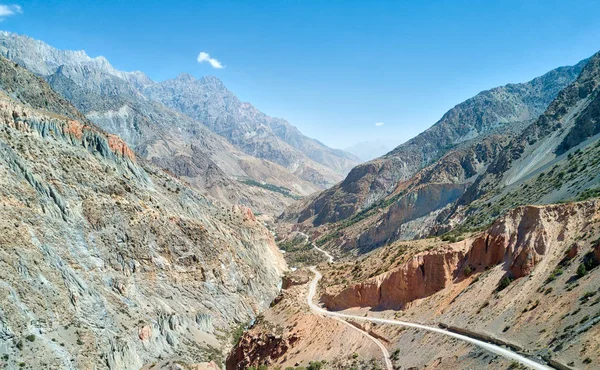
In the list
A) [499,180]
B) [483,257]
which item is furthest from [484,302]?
[499,180]

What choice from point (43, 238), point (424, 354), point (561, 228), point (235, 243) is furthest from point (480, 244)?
point (235, 243)

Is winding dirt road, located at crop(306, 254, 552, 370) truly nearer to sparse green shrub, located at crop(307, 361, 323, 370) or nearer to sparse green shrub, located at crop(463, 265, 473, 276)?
sparse green shrub, located at crop(307, 361, 323, 370)

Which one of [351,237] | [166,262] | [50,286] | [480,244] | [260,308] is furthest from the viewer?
[351,237]

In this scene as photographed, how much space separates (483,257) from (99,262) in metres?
44.9

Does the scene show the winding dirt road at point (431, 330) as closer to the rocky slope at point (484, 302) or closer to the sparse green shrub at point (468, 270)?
the rocky slope at point (484, 302)

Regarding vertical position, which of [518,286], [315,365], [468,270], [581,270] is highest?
[468,270]

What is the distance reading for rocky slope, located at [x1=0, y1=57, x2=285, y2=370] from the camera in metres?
41.4

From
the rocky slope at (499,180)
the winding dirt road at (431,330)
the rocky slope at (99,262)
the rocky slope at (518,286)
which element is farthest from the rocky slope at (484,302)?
the rocky slope at (499,180)

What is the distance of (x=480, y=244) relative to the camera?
38.8m

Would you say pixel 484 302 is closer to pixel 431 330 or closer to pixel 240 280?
pixel 431 330

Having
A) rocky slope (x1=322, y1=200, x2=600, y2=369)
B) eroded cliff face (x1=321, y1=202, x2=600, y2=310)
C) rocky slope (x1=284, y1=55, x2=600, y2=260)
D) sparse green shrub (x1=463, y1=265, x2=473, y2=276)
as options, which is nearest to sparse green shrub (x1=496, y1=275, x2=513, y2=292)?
rocky slope (x1=322, y1=200, x2=600, y2=369)

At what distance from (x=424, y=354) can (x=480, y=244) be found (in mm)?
13380

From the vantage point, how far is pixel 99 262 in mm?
53906

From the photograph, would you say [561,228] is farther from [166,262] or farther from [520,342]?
[166,262]
